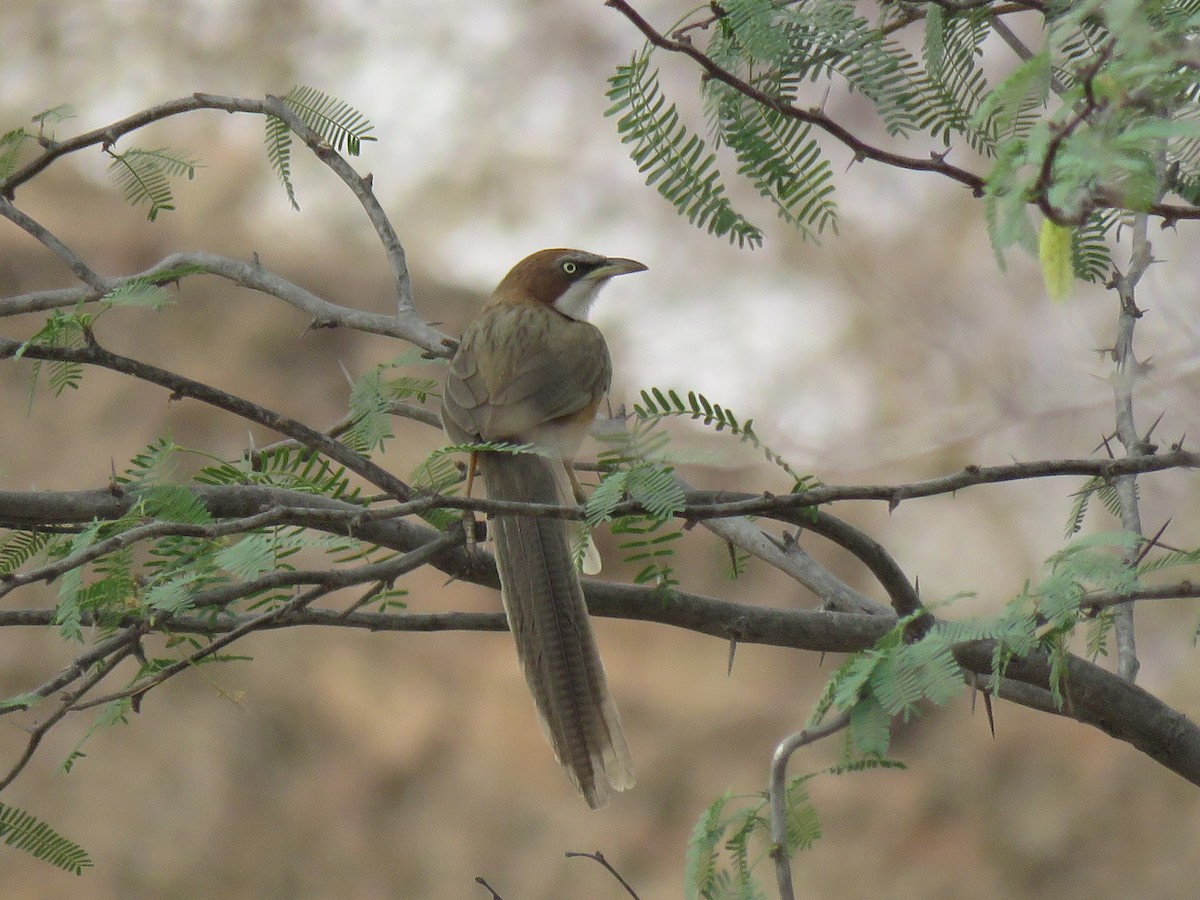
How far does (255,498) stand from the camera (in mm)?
3314

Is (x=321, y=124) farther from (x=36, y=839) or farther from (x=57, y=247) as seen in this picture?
(x=36, y=839)

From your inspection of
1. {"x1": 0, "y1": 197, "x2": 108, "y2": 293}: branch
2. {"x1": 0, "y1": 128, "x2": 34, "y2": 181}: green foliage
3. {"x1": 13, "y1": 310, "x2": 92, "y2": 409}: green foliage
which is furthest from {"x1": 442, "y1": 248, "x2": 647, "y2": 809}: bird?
{"x1": 0, "y1": 128, "x2": 34, "y2": 181}: green foliage

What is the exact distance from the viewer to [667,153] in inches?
122

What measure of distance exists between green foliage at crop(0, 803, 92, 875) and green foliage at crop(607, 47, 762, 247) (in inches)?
82.0

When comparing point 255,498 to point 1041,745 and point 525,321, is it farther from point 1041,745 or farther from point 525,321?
point 1041,745

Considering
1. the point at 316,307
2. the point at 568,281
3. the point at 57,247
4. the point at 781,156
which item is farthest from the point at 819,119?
the point at 568,281

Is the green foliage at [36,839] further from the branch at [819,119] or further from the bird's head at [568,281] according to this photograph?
the bird's head at [568,281]

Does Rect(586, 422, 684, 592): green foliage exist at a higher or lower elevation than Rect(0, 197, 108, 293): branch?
lower

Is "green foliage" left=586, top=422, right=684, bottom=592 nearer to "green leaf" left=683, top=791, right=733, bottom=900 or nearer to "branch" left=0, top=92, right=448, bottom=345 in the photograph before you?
"green leaf" left=683, top=791, right=733, bottom=900

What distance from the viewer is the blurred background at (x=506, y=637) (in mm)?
10711

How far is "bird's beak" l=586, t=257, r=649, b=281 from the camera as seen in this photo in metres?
5.54

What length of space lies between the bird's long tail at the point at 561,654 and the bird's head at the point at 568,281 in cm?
184

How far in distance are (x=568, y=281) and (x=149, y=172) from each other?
74.4 inches

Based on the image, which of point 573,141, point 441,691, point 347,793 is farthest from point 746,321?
point 347,793
